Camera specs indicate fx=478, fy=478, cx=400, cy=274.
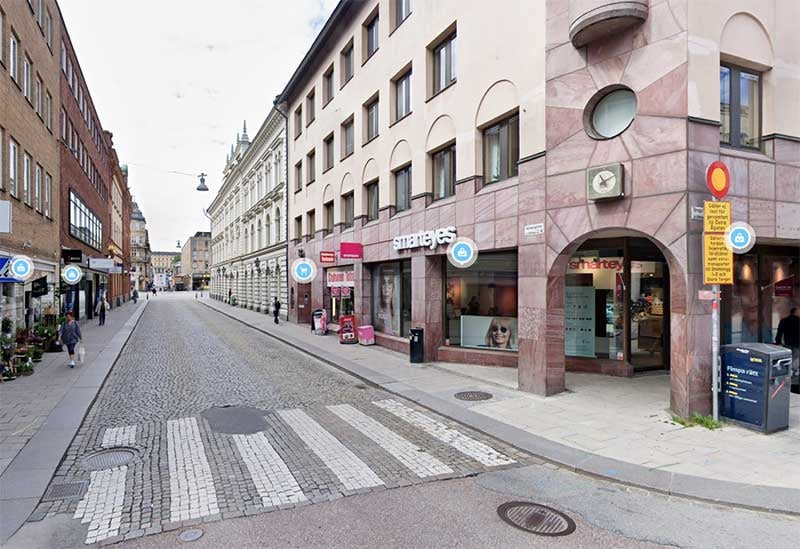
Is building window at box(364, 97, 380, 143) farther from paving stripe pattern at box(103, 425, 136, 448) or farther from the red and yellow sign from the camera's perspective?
paving stripe pattern at box(103, 425, 136, 448)

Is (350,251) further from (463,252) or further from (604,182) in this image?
(604,182)

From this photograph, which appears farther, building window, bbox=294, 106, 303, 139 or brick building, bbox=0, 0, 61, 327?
building window, bbox=294, 106, 303, 139

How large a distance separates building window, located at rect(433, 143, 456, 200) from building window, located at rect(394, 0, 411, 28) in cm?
548

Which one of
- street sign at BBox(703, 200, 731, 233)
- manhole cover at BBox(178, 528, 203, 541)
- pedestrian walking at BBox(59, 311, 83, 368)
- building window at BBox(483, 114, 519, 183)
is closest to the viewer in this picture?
manhole cover at BBox(178, 528, 203, 541)

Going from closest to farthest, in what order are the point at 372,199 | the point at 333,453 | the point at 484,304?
the point at 333,453 → the point at 484,304 → the point at 372,199

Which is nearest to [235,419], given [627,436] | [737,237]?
[627,436]

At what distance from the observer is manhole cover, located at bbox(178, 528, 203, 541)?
4484 mm

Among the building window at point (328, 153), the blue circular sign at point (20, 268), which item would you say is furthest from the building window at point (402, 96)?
the blue circular sign at point (20, 268)

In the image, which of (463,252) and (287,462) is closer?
(287,462)

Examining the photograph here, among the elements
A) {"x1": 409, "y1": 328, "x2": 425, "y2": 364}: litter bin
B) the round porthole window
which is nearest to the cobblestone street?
{"x1": 409, "y1": 328, "x2": 425, "y2": 364}: litter bin

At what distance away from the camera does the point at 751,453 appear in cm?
662

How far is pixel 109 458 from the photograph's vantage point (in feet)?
21.7

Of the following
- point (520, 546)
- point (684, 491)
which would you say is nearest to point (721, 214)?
point (684, 491)

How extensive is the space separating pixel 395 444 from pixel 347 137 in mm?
17597
